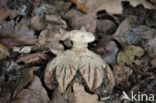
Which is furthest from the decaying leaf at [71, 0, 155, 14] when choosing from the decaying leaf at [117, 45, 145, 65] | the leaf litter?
the decaying leaf at [117, 45, 145, 65]

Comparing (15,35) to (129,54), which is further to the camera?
(15,35)

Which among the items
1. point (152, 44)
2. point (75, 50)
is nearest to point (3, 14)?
point (75, 50)

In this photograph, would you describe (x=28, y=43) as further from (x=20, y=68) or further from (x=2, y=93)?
Answer: (x=2, y=93)

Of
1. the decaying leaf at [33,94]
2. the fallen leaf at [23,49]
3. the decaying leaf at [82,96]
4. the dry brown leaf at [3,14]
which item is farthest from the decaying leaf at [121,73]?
the dry brown leaf at [3,14]

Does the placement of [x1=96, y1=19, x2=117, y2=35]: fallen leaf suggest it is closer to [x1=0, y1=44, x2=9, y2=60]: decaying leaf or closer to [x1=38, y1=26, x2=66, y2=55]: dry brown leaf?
[x1=38, y1=26, x2=66, y2=55]: dry brown leaf

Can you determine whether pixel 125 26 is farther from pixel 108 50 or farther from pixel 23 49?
pixel 23 49
